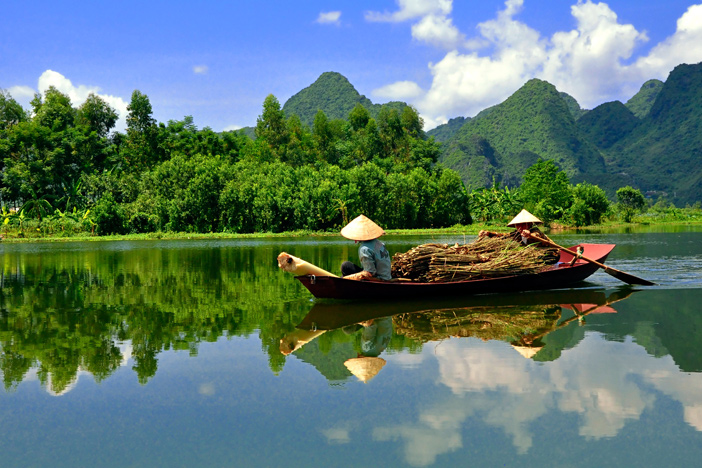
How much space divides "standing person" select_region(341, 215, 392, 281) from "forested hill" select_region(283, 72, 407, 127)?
109 metres

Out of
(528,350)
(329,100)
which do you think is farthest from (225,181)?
(329,100)

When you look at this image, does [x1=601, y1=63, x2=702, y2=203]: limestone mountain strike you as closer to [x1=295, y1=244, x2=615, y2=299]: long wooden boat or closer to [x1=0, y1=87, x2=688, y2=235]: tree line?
[x1=0, y1=87, x2=688, y2=235]: tree line

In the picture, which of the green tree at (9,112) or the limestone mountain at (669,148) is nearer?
the green tree at (9,112)

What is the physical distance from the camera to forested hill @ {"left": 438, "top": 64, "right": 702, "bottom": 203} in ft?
352

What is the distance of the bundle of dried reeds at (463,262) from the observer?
1062 centimetres

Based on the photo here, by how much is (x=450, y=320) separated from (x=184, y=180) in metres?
41.3

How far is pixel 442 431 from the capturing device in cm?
438

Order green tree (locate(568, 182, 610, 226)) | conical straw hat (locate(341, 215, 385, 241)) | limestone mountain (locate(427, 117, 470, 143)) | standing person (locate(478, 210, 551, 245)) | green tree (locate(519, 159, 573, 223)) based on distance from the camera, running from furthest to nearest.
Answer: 1. limestone mountain (locate(427, 117, 470, 143))
2. green tree (locate(519, 159, 573, 223))
3. green tree (locate(568, 182, 610, 226))
4. standing person (locate(478, 210, 551, 245))
5. conical straw hat (locate(341, 215, 385, 241))

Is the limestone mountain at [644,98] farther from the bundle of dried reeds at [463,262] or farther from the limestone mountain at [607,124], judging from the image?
the bundle of dried reeds at [463,262]

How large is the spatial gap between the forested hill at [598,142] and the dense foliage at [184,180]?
151ft

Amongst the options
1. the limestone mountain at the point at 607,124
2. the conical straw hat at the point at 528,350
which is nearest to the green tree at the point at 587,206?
the conical straw hat at the point at 528,350

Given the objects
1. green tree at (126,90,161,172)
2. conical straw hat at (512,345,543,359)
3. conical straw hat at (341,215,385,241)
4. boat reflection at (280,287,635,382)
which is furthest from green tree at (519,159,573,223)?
conical straw hat at (512,345,543,359)

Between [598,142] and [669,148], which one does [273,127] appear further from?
[598,142]

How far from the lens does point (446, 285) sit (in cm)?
1038
